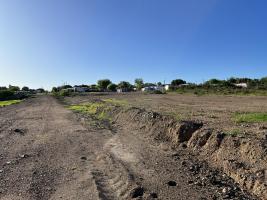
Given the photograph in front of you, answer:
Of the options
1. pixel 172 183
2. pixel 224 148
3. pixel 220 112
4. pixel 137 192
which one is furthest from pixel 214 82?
pixel 137 192

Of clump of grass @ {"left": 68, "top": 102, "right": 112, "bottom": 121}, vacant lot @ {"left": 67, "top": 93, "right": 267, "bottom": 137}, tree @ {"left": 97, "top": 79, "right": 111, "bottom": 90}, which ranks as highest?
tree @ {"left": 97, "top": 79, "right": 111, "bottom": 90}

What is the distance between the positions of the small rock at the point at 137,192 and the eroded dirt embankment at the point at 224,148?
235 cm

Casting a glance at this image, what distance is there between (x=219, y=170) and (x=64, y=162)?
479cm

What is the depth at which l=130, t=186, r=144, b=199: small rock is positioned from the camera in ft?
29.0

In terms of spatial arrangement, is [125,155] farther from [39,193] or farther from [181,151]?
[39,193]

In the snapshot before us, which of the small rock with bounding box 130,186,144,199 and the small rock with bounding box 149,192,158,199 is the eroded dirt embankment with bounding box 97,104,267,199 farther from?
the small rock with bounding box 130,186,144,199

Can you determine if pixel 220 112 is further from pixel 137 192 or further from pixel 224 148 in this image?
pixel 137 192

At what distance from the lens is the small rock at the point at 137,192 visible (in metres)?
8.84

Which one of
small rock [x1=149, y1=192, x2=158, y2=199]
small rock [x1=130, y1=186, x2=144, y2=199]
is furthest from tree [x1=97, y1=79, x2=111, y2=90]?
small rock [x1=149, y1=192, x2=158, y2=199]

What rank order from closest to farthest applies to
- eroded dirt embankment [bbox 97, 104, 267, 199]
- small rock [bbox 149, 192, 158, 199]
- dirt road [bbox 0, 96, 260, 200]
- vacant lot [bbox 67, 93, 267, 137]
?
small rock [bbox 149, 192, 158, 199]
dirt road [bbox 0, 96, 260, 200]
eroded dirt embankment [bbox 97, 104, 267, 199]
vacant lot [bbox 67, 93, 267, 137]

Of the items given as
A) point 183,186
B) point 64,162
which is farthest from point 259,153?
point 64,162

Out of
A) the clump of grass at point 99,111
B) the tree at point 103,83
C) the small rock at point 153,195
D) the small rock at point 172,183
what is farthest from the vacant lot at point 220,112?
the tree at point 103,83

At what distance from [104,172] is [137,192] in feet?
7.35

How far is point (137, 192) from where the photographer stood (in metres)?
9.02
